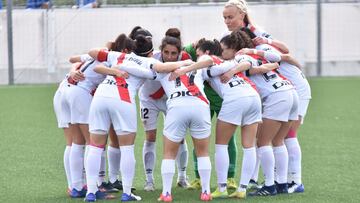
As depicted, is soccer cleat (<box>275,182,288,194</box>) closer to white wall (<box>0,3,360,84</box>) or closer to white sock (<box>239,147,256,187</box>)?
white sock (<box>239,147,256,187</box>)

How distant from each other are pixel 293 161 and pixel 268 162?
0.56 metres

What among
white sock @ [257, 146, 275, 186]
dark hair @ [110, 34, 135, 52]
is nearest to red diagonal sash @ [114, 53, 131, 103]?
dark hair @ [110, 34, 135, 52]

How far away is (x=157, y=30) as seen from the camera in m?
22.9

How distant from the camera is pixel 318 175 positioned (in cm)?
1043

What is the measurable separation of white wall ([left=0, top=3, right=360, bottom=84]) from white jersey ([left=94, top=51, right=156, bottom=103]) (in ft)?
45.4

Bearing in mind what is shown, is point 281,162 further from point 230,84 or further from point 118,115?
point 118,115

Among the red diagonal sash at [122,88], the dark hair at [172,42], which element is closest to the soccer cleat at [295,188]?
the dark hair at [172,42]

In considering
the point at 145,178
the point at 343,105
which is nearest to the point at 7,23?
the point at 343,105

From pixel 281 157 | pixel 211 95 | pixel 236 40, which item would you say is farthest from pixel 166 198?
pixel 236 40

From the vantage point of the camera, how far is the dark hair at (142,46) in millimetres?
8945

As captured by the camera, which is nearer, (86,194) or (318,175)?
(86,194)

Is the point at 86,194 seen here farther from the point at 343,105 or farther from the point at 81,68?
the point at 343,105

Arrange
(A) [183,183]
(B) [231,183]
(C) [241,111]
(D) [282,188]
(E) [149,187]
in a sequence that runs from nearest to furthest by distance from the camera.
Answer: (C) [241,111] < (D) [282,188] < (E) [149,187] < (B) [231,183] < (A) [183,183]

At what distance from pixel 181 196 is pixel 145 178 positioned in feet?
3.97
